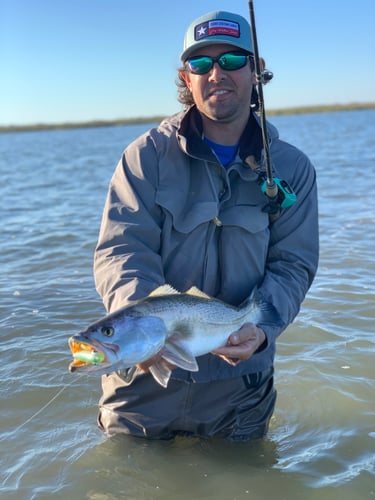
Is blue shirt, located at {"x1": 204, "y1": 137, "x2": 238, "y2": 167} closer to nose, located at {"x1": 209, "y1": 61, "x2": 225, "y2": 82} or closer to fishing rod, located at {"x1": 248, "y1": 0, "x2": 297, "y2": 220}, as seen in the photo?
fishing rod, located at {"x1": 248, "y1": 0, "x2": 297, "y2": 220}

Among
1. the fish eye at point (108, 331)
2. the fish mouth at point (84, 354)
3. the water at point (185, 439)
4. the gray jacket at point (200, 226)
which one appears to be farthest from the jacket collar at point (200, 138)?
the water at point (185, 439)

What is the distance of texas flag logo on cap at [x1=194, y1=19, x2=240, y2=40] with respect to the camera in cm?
398

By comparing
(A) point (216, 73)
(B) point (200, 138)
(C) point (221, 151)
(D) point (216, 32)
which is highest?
(D) point (216, 32)

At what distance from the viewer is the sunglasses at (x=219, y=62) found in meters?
4.04

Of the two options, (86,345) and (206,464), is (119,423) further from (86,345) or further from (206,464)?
(86,345)

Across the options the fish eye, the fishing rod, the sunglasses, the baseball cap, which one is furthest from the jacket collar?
the fish eye

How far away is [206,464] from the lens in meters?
4.21

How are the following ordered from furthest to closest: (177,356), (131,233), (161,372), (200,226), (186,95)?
1. (186,95)
2. (200,226)
3. (131,233)
4. (161,372)
5. (177,356)

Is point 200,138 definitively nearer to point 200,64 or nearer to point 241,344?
point 200,64

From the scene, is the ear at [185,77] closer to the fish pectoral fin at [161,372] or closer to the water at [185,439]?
the fish pectoral fin at [161,372]

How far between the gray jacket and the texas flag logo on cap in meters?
0.54

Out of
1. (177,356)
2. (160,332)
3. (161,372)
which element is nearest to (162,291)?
(160,332)

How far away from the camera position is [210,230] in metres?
3.93

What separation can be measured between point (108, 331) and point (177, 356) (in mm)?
535
